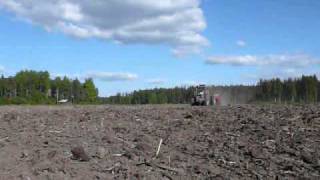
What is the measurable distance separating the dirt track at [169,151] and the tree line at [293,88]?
235ft

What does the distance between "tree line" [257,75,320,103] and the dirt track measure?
71.6 m

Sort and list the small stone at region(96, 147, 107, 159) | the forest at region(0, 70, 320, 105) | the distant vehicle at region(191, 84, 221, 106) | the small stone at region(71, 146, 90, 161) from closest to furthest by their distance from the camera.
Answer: the small stone at region(71, 146, 90, 161) < the small stone at region(96, 147, 107, 159) < the distant vehicle at region(191, 84, 221, 106) < the forest at region(0, 70, 320, 105)

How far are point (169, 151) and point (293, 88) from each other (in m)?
91.5

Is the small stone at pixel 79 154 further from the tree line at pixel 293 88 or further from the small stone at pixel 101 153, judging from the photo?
the tree line at pixel 293 88

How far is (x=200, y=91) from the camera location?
1658 inches

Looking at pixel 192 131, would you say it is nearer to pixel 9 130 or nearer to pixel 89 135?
pixel 89 135

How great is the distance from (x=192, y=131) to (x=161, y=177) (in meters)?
2.66

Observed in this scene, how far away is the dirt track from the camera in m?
7.63

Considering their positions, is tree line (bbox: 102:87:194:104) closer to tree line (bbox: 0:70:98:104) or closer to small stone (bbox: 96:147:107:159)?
tree line (bbox: 0:70:98:104)

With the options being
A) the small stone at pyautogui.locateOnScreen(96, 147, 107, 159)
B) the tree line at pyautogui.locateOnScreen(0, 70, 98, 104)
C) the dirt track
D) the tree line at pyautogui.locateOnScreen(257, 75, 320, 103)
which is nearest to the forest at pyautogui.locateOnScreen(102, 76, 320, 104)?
the tree line at pyautogui.locateOnScreen(257, 75, 320, 103)

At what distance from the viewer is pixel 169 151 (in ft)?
27.9

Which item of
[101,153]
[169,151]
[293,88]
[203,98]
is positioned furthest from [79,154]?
[293,88]

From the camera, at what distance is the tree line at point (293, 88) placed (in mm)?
86156

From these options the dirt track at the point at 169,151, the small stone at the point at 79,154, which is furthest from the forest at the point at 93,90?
the small stone at the point at 79,154
